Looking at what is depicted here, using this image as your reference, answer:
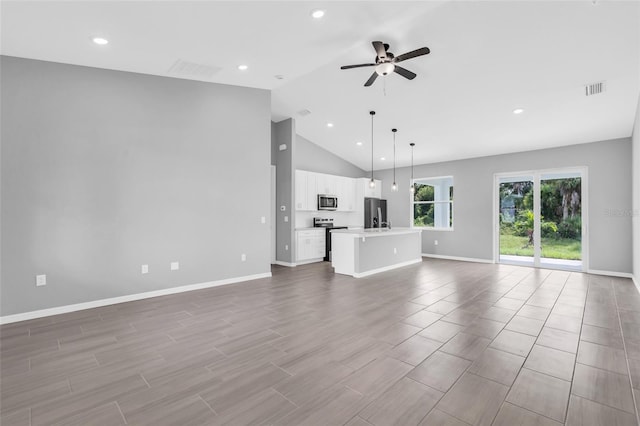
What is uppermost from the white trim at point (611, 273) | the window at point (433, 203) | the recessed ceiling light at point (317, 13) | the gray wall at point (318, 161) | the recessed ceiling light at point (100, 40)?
the recessed ceiling light at point (317, 13)

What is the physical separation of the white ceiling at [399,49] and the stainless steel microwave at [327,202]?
8.03 feet

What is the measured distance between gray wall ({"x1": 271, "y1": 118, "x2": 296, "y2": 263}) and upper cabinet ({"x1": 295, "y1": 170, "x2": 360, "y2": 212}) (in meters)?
0.39

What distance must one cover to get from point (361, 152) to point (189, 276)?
554 cm

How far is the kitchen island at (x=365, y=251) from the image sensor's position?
19.3 ft

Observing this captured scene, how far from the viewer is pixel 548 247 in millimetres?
6863

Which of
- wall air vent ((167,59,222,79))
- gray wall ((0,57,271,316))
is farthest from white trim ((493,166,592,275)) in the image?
wall air vent ((167,59,222,79))

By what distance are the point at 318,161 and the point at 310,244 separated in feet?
7.70

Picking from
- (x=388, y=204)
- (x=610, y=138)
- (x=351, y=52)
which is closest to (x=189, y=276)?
(x=351, y=52)

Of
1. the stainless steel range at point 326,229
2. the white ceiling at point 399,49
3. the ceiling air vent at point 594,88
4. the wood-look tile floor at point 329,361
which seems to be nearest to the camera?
the wood-look tile floor at point 329,361

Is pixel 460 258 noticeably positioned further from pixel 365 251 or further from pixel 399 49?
pixel 399 49

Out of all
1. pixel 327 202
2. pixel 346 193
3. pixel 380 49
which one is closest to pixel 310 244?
pixel 327 202

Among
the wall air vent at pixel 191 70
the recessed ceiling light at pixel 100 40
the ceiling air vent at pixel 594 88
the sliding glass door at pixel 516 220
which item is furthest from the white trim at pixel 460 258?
the recessed ceiling light at pixel 100 40

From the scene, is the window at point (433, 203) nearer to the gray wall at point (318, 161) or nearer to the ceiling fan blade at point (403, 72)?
the gray wall at point (318, 161)

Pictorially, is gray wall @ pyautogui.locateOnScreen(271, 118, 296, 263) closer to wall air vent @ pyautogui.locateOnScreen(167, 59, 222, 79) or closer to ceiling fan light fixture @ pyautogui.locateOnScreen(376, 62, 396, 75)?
wall air vent @ pyautogui.locateOnScreen(167, 59, 222, 79)
